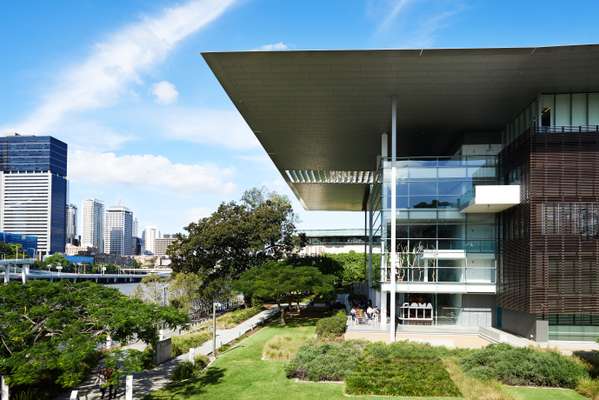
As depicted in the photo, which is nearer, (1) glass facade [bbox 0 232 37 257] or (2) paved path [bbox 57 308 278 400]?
(2) paved path [bbox 57 308 278 400]

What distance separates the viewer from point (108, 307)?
1675 cm

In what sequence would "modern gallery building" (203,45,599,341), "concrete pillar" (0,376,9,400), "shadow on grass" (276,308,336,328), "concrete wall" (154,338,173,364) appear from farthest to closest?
"shadow on grass" (276,308,336,328), "modern gallery building" (203,45,599,341), "concrete wall" (154,338,173,364), "concrete pillar" (0,376,9,400)

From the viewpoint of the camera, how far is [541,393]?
54.0 feet

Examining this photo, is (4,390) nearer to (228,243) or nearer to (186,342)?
(186,342)

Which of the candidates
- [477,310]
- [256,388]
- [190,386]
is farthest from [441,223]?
[190,386]

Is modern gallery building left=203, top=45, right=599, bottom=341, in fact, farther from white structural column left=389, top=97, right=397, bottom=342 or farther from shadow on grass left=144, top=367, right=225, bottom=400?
shadow on grass left=144, top=367, right=225, bottom=400

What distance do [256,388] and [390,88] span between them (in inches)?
648

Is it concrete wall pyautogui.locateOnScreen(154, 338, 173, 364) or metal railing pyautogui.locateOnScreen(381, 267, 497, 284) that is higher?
metal railing pyautogui.locateOnScreen(381, 267, 497, 284)

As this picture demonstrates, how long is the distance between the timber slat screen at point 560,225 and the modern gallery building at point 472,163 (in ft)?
0.16

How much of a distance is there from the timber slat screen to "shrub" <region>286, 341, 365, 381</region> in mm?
10053

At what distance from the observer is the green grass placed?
15.8 metres

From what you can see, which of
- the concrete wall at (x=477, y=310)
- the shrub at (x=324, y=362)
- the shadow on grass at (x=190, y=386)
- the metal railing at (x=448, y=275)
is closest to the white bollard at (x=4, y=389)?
the shadow on grass at (x=190, y=386)

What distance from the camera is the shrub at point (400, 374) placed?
16219 millimetres

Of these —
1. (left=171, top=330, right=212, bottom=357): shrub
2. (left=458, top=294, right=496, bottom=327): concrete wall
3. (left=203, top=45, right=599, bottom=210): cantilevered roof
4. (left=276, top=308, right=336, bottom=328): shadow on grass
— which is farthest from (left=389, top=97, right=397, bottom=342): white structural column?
(left=171, top=330, right=212, bottom=357): shrub
